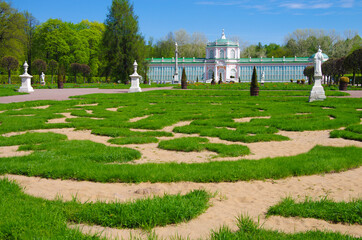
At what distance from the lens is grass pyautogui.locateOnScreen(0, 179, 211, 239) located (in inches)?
107

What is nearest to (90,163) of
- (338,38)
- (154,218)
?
(154,218)

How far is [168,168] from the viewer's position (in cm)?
461

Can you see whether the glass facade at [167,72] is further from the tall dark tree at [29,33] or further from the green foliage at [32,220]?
the green foliage at [32,220]

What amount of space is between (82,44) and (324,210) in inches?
2280

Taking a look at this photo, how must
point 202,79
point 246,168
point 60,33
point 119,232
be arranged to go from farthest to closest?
point 202,79
point 60,33
point 246,168
point 119,232

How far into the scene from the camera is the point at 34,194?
373cm

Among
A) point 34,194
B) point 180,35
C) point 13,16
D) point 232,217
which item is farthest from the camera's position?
point 180,35

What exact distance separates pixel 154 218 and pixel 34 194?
1.55m

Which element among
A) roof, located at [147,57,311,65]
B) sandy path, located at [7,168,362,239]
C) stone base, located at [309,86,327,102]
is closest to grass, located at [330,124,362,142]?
sandy path, located at [7,168,362,239]

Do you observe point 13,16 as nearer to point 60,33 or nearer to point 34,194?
point 60,33

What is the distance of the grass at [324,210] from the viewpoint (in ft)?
10.1

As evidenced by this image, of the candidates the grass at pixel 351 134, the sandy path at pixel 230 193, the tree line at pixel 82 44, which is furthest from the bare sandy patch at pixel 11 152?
the tree line at pixel 82 44

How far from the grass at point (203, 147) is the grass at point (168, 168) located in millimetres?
Result: 652

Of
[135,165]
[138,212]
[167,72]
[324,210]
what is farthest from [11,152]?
[167,72]
